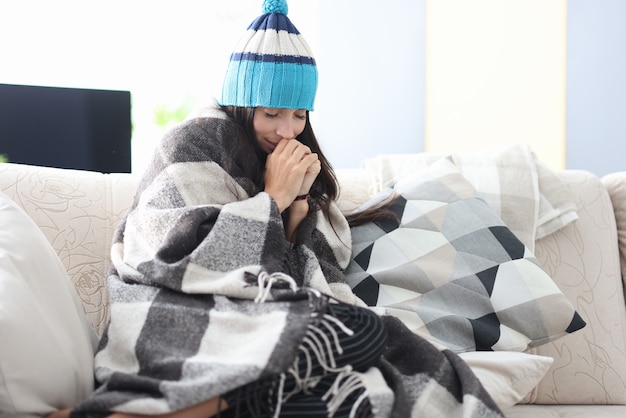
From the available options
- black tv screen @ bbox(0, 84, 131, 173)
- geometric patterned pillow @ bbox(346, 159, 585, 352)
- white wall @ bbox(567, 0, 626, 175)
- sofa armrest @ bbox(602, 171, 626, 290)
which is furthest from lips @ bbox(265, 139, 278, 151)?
white wall @ bbox(567, 0, 626, 175)

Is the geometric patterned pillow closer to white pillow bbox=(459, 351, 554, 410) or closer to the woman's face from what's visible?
white pillow bbox=(459, 351, 554, 410)

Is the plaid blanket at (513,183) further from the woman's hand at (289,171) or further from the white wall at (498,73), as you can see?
the white wall at (498,73)

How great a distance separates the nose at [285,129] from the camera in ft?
6.00

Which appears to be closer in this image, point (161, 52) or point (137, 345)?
point (137, 345)

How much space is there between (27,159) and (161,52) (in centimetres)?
228

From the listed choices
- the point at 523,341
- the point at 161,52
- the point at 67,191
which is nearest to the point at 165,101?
the point at 161,52

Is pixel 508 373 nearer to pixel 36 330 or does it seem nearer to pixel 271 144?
pixel 271 144

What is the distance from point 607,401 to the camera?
188cm

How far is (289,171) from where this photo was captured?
1783 mm

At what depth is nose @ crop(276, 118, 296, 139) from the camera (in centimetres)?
183

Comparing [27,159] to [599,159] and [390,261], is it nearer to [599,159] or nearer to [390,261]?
[390,261]

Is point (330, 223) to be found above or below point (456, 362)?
above

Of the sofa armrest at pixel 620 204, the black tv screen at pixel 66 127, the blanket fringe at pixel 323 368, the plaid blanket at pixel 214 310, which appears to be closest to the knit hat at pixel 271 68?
the plaid blanket at pixel 214 310

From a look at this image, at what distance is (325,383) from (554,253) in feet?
3.00
